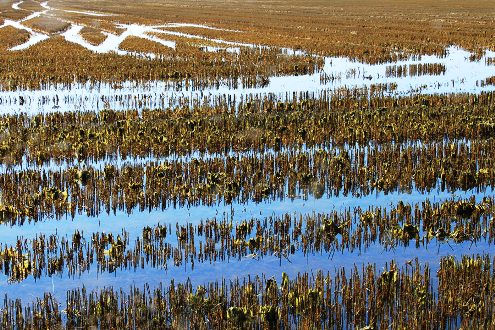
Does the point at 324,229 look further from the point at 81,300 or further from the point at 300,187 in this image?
the point at 81,300

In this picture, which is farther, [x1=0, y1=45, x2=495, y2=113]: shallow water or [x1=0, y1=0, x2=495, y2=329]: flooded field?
[x1=0, y1=45, x2=495, y2=113]: shallow water

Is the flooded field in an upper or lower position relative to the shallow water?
lower

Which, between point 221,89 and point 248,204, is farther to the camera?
point 221,89

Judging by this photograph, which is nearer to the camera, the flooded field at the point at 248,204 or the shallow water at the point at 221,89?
the flooded field at the point at 248,204

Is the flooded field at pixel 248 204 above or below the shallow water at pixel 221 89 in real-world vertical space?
below

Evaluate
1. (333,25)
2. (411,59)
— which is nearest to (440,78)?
(411,59)

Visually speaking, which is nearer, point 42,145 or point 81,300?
point 81,300

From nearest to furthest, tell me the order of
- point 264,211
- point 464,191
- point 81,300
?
point 81,300 → point 264,211 → point 464,191

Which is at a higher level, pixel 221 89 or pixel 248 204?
pixel 221 89
